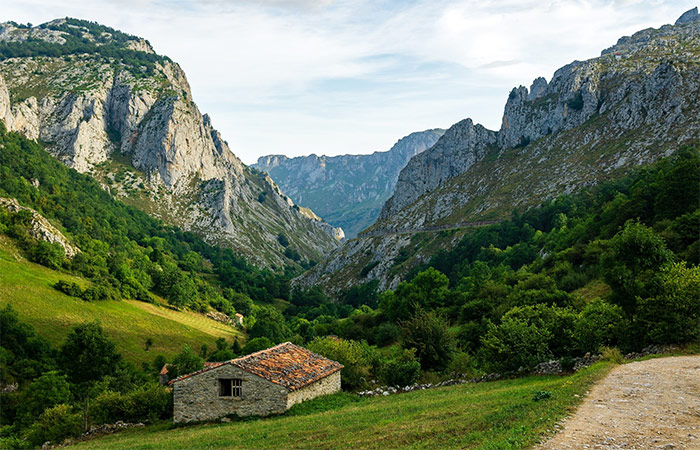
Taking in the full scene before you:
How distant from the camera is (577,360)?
27.4 metres

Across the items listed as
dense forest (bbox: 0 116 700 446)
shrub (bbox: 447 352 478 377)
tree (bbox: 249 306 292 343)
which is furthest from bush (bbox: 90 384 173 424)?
tree (bbox: 249 306 292 343)

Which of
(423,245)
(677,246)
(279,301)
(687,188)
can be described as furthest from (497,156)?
(677,246)

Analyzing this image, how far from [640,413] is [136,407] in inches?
1389

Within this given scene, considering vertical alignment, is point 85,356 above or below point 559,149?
below

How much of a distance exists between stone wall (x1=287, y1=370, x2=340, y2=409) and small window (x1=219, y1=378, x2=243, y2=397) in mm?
3764

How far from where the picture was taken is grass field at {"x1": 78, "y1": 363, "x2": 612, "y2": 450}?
14.8m

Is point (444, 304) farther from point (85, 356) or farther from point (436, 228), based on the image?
point (436, 228)

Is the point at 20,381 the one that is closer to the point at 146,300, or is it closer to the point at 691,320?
the point at 146,300

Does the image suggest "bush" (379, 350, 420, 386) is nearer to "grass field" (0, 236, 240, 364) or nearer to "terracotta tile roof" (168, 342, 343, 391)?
"terracotta tile roof" (168, 342, 343, 391)

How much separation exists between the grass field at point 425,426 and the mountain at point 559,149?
107606 millimetres

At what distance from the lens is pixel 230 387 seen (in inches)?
1246

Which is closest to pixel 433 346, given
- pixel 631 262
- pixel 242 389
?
pixel 631 262

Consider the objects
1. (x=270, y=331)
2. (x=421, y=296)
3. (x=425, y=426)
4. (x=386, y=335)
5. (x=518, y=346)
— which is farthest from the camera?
(x=270, y=331)

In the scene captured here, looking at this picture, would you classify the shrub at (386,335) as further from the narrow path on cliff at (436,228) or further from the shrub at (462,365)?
the narrow path on cliff at (436,228)
